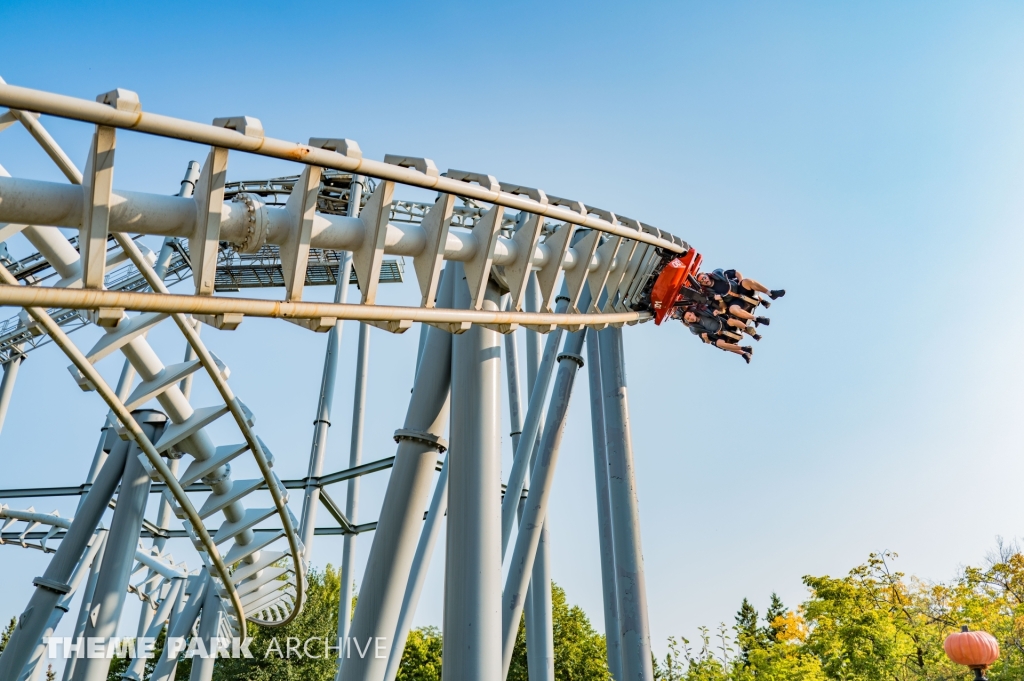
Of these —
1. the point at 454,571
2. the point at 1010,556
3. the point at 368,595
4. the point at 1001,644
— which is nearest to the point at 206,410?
the point at 368,595

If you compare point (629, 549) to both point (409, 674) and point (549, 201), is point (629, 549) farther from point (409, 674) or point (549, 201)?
point (409, 674)

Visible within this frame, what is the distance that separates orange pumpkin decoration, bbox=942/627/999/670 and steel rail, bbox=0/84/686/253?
6.33 metres

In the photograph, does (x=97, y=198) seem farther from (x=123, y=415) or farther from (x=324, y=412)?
(x=324, y=412)

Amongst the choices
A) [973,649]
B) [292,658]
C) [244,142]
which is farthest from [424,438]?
[292,658]

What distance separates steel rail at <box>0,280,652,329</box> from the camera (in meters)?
4.18

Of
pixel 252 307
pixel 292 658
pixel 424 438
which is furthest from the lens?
pixel 292 658

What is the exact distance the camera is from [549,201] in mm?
7133

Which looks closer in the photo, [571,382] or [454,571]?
[454,571]

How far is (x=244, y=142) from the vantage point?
4.55m

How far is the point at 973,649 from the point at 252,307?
8303 millimetres

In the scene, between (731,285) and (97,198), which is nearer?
(97,198)

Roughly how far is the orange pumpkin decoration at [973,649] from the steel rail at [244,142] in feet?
20.8

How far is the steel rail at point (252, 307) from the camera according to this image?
13.7ft

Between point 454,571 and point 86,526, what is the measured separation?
5.01 meters
